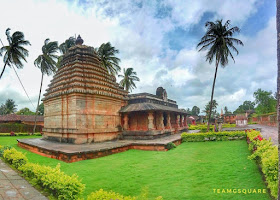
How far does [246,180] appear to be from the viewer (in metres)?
5.62

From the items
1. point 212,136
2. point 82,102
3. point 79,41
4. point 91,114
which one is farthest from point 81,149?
point 212,136

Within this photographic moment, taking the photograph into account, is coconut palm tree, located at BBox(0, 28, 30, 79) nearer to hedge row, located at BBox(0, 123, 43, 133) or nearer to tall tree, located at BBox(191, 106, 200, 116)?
hedge row, located at BBox(0, 123, 43, 133)

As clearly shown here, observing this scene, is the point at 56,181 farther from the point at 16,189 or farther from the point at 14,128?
the point at 14,128

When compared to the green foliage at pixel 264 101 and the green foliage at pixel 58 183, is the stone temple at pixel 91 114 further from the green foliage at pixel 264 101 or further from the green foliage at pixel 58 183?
the green foliage at pixel 264 101

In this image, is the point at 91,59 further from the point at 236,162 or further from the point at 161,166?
the point at 236,162

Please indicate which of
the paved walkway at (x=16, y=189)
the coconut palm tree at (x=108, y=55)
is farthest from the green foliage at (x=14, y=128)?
the paved walkway at (x=16, y=189)

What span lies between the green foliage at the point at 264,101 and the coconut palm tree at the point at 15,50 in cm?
6731

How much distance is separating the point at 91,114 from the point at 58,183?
9.59 meters

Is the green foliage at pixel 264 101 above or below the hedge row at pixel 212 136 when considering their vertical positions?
above

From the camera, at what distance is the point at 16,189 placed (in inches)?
197

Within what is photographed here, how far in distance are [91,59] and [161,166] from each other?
1138cm

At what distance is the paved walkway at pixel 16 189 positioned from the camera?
4.48m

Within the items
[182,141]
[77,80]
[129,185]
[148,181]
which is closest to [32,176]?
[129,185]

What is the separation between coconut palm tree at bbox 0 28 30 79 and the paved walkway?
67.8ft
